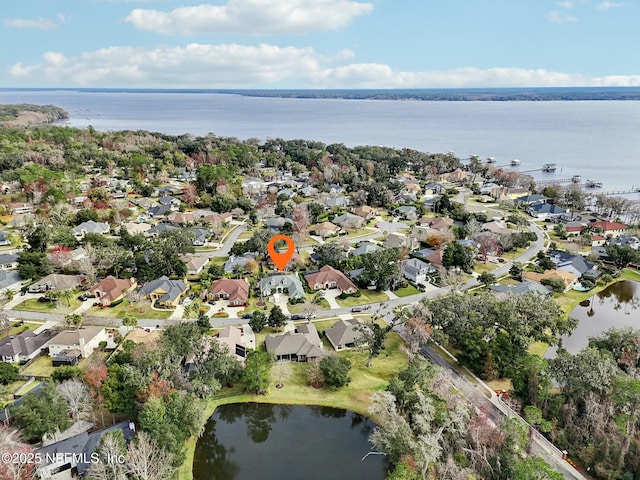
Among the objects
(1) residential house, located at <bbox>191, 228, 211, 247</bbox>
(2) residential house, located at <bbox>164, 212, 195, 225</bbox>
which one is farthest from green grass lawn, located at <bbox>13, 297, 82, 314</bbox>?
(2) residential house, located at <bbox>164, 212, 195, 225</bbox>

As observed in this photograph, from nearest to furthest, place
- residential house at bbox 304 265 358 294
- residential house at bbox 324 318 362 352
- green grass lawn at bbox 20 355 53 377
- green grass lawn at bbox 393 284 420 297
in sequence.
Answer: green grass lawn at bbox 20 355 53 377, residential house at bbox 324 318 362 352, green grass lawn at bbox 393 284 420 297, residential house at bbox 304 265 358 294

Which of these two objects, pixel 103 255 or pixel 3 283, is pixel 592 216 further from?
pixel 3 283

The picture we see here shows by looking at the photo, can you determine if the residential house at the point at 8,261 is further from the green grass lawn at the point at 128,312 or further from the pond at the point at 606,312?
the pond at the point at 606,312

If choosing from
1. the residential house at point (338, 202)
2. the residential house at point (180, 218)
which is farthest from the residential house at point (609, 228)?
the residential house at point (180, 218)

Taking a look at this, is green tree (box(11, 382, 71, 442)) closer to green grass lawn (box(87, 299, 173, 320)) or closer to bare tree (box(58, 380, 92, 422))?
bare tree (box(58, 380, 92, 422))

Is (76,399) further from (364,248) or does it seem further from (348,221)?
(348,221)
